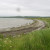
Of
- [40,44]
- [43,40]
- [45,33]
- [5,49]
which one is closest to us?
[5,49]

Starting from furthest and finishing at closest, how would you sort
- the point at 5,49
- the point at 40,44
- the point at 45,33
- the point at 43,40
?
the point at 45,33 < the point at 43,40 < the point at 40,44 < the point at 5,49

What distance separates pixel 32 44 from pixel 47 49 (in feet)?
2.37

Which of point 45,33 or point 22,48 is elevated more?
point 45,33

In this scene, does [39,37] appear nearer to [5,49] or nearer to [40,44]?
[40,44]

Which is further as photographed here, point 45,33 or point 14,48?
point 45,33

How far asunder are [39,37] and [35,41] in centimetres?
45

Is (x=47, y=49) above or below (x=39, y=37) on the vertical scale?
below

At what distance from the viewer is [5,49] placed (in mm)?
5746

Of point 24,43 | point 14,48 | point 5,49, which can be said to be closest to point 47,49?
point 24,43

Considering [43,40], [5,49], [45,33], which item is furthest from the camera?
[45,33]

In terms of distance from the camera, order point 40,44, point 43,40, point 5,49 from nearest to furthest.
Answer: point 5,49 → point 40,44 → point 43,40

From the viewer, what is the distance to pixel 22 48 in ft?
18.9

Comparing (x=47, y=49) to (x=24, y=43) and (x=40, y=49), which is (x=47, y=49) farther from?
(x=24, y=43)

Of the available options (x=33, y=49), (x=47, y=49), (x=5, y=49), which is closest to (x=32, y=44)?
(x=33, y=49)
